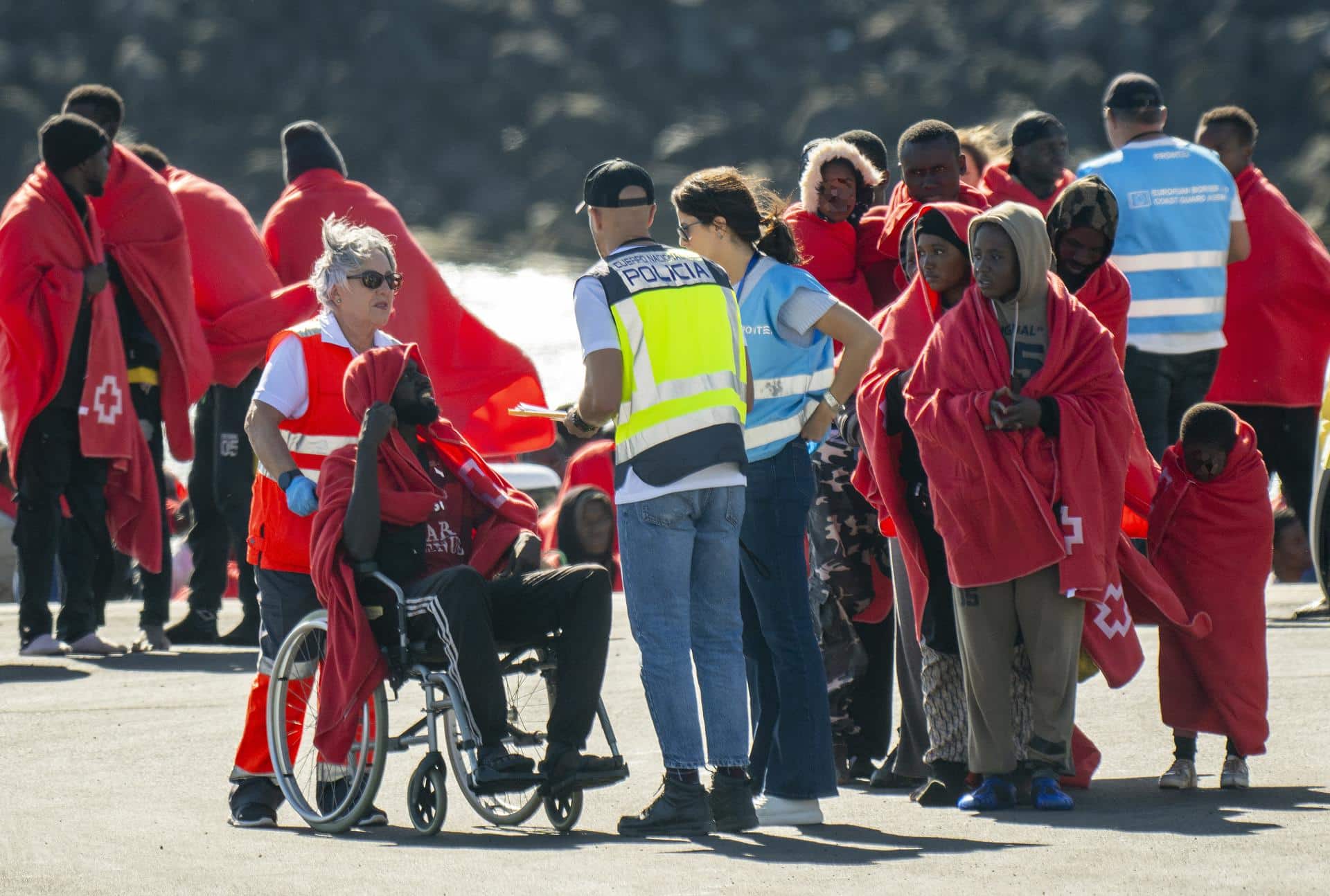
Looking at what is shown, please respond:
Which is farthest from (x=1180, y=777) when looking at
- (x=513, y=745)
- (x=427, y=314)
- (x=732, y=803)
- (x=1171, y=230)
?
(x=427, y=314)

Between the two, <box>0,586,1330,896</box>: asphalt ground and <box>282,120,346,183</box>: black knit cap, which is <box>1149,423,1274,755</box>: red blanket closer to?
<box>0,586,1330,896</box>: asphalt ground

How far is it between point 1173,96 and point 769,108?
17.9 ft

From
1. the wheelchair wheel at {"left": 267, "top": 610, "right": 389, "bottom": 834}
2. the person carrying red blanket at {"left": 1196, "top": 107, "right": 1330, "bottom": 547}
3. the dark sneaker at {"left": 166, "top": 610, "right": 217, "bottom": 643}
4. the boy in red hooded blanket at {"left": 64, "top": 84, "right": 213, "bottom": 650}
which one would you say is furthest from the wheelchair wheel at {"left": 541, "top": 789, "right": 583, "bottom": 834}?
the person carrying red blanket at {"left": 1196, "top": 107, "right": 1330, "bottom": 547}

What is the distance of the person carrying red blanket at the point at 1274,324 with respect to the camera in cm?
1005

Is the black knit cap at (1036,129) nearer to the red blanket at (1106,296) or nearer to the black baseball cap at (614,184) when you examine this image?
the red blanket at (1106,296)

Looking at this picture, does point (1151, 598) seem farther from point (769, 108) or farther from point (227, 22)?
point (227, 22)

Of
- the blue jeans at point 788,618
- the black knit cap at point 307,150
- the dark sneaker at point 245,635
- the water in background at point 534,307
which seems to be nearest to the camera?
the blue jeans at point 788,618

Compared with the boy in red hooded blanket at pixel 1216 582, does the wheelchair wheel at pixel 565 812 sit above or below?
below

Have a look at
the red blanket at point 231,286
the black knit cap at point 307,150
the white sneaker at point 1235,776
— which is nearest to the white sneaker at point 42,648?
the red blanket at point 231,286

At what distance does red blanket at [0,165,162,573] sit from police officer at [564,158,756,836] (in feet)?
12.7

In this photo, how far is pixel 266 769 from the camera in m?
6.55

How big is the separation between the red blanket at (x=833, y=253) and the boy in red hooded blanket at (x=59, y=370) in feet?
10.8

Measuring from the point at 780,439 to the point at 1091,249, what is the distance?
1.06 m

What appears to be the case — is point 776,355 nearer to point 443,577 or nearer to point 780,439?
point 780,439
